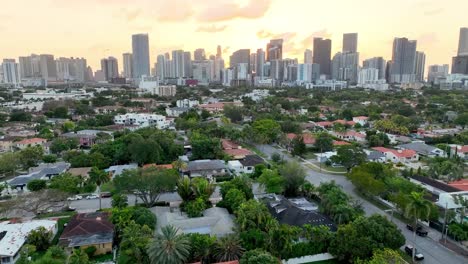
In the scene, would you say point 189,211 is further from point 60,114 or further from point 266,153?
point 60,114

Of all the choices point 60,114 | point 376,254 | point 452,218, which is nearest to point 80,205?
point 376,254

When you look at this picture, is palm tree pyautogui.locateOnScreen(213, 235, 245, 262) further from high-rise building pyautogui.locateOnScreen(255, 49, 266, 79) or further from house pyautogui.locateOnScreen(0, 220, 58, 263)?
high-rise building pyautogui.locateOnScreen(255, 49, 266, 79)

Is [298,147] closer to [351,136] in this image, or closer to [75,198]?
[351,136]

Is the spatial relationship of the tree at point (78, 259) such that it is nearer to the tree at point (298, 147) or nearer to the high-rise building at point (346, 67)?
the tree at point (298, 147)

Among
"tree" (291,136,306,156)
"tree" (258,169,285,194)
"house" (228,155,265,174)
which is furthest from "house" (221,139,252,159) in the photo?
"tree" (258,169,285,194)

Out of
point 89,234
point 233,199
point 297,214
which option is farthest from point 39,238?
point 297,214

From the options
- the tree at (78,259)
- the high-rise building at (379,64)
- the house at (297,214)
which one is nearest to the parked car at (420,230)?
the house at (297,214)
